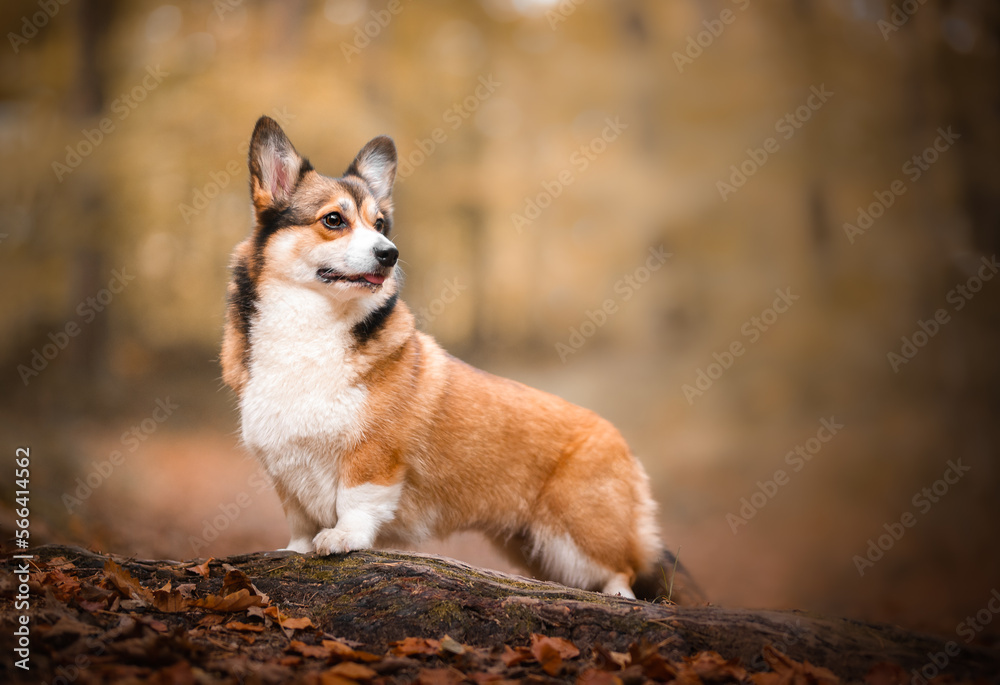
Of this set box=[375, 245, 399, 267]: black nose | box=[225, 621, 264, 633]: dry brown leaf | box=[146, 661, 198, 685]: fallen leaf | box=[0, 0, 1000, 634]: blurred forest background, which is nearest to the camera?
box=[146, 661, 198, 685]: fallen leaf

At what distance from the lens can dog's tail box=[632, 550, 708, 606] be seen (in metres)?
3.93

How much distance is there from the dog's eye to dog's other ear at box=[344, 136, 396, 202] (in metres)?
0.58

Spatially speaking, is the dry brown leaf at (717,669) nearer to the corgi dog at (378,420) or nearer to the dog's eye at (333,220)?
the corgi dog at (378,420)

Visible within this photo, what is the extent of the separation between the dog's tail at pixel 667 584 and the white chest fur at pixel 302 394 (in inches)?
77.9

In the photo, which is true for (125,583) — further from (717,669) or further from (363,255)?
(717,669)

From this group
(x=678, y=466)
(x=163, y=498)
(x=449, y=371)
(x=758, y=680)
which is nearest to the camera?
(x=758, y=680)

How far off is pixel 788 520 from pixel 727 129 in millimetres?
5127

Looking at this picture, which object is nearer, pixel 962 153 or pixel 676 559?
pixel 676 559

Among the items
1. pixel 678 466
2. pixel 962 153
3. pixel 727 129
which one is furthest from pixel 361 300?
pixel 962 153

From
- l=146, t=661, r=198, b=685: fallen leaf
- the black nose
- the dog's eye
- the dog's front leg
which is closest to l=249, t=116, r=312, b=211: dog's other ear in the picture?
the dog's eye

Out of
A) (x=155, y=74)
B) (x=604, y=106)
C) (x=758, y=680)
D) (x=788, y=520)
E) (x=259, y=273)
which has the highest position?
(x=604, y=106)

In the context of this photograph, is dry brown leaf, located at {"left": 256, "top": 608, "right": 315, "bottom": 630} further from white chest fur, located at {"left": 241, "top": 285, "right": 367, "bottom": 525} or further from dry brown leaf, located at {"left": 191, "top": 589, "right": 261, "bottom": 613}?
white chest fur, located at {"left": 241, "top": 285, "right": 367, "bottom": 525}

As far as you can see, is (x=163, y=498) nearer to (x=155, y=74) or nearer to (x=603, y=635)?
(x=155, y=74)

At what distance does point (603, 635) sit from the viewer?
2.69 m
